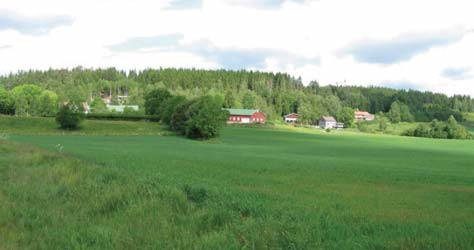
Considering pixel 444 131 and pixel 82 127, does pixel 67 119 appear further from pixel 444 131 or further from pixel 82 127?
pixel 444 131

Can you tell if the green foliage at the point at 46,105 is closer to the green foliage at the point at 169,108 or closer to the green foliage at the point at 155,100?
the green foliage at the point at 155,100

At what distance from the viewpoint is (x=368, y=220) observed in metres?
11.6

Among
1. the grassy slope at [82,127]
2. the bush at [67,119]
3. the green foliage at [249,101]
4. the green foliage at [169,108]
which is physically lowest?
the grassy slope at [82,127]

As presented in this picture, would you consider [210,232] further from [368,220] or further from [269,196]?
[269,196]

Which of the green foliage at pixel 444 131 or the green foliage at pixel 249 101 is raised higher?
the green foliage at pixel 249 101

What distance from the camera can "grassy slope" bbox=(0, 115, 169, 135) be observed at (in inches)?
3349

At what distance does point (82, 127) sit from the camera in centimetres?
8938

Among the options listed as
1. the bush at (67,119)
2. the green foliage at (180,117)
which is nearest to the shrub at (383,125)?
the green foliage at (180,117)

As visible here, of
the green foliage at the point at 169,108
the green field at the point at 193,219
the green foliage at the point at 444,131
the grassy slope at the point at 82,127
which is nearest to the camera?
the green field at the point at 193,219

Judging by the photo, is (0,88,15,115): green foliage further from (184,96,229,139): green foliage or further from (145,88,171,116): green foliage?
(184,96,229,139): green foliage

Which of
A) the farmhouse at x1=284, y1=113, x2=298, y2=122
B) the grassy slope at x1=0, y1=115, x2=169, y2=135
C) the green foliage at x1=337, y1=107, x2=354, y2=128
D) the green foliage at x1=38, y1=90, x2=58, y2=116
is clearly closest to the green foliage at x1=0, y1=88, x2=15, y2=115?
the green foliage at x1=38, y1=90, x2=58, y2=116

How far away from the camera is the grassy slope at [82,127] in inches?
3349

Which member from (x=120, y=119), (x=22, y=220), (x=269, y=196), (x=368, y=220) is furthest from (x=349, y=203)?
(x=120, y=119)

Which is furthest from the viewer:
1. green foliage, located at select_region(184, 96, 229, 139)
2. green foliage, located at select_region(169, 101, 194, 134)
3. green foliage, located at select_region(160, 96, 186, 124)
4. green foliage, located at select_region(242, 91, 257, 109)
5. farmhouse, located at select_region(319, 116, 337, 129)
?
green foliage, located at select_region(242, 91, 257, 109)
